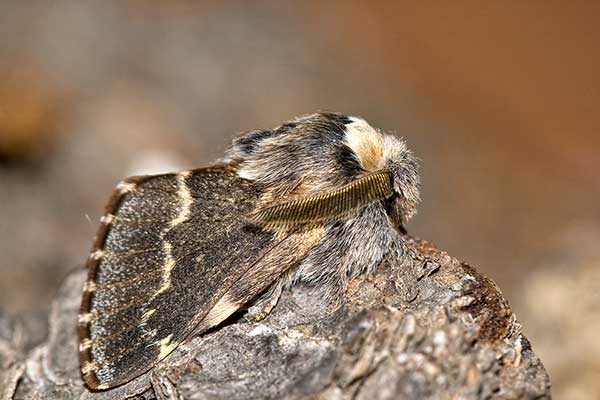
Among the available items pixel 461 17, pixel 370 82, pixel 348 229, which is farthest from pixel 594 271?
pixel 461 17

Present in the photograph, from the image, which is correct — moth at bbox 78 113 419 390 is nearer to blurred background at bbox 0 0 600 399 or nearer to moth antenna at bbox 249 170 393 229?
moth antenna at bbox 249 170 393 229

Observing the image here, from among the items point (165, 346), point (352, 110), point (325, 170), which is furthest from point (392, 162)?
point (352, 110)

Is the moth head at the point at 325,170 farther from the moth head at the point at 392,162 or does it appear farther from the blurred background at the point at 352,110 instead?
the blurred background at the point at 352,110

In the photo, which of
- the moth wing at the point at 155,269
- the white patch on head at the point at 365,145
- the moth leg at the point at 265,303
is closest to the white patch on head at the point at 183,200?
the moth wing at the point at 155,269

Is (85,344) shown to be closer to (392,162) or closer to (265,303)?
(265,303)

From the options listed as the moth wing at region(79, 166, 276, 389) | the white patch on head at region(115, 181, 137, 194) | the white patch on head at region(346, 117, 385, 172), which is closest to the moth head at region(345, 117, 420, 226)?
the white patch on head at region(346, 117, 385, 172)
